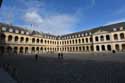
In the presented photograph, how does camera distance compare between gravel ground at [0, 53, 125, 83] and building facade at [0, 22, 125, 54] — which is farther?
building facade at [0, 22, 125, 54]

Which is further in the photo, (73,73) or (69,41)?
(69,41)

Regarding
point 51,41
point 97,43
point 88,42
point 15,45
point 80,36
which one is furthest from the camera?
point 51,41

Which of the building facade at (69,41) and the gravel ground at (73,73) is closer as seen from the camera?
the gravel ground at (73,73)

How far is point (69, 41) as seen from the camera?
64.3 m

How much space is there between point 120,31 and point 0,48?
4300 cm

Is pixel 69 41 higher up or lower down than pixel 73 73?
higher up

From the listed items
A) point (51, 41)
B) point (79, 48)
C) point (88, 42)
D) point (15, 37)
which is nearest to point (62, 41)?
point (51, 41)

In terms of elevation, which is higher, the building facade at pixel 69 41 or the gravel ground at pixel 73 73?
the building facade at pixel 69 41

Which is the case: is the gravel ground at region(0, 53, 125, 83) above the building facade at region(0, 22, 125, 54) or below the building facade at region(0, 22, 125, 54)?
below

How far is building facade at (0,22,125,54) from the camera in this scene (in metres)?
43.0

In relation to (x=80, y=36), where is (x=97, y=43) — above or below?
below

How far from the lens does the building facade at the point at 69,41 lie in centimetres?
4303

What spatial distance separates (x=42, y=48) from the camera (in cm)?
5884

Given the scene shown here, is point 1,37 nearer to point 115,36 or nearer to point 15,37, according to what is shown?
point 15,37
